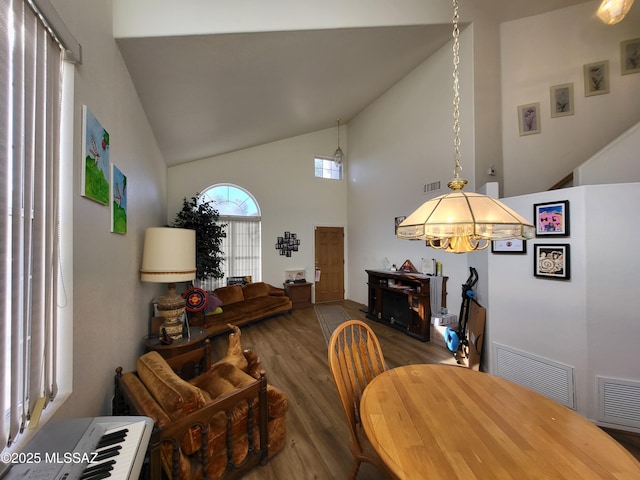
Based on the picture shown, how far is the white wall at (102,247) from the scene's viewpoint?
1177 millimetres

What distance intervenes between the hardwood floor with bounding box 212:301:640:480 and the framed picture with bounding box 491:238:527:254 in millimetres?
1533

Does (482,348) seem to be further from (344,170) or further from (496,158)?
(344,170)

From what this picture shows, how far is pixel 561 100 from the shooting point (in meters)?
3.36

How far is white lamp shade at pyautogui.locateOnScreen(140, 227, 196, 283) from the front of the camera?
2.11 m

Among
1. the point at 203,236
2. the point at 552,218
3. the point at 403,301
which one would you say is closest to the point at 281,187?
the point at 203,236

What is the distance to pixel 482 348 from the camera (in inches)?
116

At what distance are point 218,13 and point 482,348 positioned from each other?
163 inches

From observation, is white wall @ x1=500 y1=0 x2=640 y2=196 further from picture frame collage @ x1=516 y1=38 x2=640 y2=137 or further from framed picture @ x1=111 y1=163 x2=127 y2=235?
framed picture @ x1=111 y1=163 x2=127 y2=235

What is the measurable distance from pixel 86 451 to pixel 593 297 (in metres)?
3.28

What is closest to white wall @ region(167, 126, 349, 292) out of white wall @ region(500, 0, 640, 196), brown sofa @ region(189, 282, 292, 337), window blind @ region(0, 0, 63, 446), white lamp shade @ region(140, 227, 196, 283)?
brown sofa @ region(189, 282, 292, 337)

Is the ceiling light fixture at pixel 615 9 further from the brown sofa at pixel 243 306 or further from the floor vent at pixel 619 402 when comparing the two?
the brown sofa at pixel 243 306

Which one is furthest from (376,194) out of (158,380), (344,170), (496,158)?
(158,380)

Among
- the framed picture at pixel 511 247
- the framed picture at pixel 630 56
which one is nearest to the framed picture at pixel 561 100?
the framed picture at pixel 630 56

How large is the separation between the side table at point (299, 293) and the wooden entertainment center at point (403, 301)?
1.41 m
